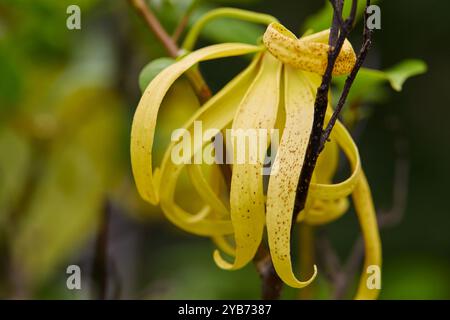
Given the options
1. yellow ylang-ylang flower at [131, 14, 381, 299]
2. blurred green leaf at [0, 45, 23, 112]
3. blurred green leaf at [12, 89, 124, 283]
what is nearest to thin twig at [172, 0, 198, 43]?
yellow ylang-ylang flower at [131, 14, 381, 299]

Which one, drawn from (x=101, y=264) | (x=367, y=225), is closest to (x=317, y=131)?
(x=367, y=225)

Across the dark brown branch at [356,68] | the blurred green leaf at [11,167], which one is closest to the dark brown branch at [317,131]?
the dark brown branch at [356,68]

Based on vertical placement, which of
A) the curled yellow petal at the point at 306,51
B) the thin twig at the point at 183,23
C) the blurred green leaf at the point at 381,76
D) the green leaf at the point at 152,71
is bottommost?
the blurred green leaf at the point at 381,76

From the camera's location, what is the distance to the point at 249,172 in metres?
0.59

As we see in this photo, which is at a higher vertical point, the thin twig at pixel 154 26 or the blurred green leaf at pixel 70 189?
the thin twig at pixel 154 26

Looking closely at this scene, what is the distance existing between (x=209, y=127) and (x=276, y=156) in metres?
0.08

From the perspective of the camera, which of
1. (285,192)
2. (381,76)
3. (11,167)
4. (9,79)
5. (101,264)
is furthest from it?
(11,167)

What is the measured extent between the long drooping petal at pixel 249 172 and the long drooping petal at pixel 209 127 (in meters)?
0.03

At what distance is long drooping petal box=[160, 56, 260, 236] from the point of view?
65cm

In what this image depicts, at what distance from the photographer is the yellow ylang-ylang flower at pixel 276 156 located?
1.90 feet

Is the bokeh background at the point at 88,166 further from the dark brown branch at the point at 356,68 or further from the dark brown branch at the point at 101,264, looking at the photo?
the dark brown branch at the point at 356,68

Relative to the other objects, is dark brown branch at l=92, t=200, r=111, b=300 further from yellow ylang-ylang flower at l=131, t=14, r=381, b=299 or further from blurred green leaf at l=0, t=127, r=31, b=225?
blurred green leaf at l=0, t=127, r=31, b=225

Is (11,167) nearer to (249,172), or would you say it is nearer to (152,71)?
(152,71)

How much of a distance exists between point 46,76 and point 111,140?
18 centimetres
